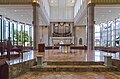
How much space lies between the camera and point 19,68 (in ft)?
16.1

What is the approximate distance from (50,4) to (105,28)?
923 centimetres

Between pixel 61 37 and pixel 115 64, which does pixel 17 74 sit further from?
pixel 61 37

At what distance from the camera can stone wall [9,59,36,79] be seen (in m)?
4.45

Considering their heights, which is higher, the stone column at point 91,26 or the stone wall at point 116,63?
the stone column at point 91,26

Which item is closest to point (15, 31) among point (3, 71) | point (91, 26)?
point (91, 26)

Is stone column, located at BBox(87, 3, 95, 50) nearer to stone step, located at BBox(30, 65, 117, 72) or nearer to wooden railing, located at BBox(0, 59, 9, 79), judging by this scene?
stone step, located at BBox(30, 65, 117, 72)

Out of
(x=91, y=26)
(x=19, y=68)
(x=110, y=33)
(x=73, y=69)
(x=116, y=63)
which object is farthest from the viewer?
(x=110, y=33)

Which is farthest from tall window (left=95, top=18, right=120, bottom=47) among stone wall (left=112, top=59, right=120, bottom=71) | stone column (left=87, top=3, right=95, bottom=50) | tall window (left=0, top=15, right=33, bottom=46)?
stone wall (left=112, top=59, right=120, bottom=71)

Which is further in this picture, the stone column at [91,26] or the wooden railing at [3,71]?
the stone column at [91,26]

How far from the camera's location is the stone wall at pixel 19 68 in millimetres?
4451

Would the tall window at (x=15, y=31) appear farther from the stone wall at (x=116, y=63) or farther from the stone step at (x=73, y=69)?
the stone wall at (x=116, y=63)

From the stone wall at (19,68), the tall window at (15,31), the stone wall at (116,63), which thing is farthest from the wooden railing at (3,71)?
the tall window at (15,31)

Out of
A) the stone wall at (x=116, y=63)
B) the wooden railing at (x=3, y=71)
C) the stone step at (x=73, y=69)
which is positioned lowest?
the stone step at (x=73, y=69)

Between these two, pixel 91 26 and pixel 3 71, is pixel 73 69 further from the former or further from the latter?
pixel 91 26
